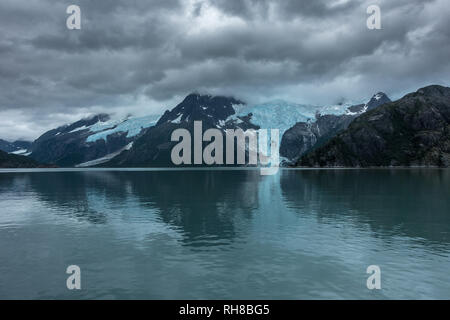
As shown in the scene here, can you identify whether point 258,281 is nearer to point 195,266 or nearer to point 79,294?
point 195,266

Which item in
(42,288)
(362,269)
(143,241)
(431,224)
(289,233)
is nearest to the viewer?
(42,288)

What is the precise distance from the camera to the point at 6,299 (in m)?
28.3

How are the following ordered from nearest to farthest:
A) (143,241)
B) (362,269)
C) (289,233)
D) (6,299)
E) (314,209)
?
(6,299) → (362,269) → (143,241) → (289,233) → (314,209)

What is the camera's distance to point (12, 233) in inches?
2135

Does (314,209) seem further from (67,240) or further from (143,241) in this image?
(67,240)

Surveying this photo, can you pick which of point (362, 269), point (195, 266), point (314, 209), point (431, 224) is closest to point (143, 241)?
point (195, 266)

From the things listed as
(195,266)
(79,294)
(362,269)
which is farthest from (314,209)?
(79,294)

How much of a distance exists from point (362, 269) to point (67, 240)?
131ft

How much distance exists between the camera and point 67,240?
49000 mm

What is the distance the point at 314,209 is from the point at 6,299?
6315cm

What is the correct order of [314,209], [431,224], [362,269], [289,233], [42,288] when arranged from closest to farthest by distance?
[42,288] → [362,269] → [289,233] → [431,224] → [314,209]
